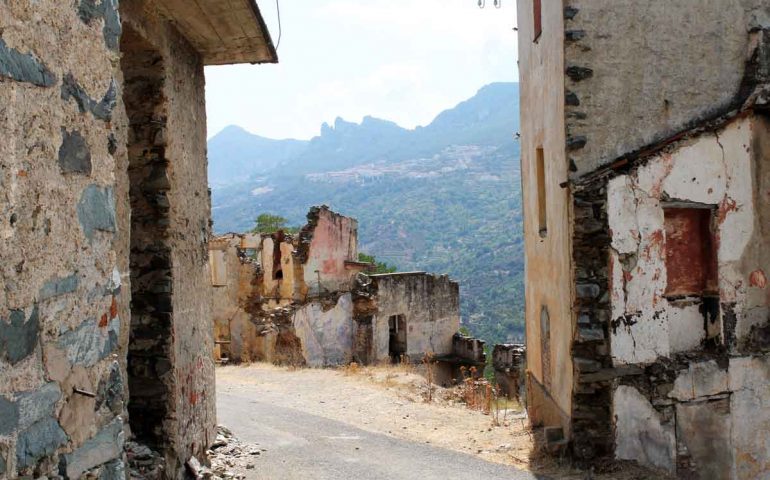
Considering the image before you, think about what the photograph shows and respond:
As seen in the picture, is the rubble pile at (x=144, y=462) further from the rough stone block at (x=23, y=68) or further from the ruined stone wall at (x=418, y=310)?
the ruined stone wall at (x=418, y=310)

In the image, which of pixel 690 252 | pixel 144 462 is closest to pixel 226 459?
pixel 144 462

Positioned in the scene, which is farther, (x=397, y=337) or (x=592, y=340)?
(x=397, y=337)

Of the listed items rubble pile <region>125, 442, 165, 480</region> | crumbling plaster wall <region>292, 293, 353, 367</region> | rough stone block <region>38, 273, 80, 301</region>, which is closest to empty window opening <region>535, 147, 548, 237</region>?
rubble pile <region>125, 442, 165, 480</region>

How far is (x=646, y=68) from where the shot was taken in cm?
838

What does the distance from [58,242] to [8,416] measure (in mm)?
608

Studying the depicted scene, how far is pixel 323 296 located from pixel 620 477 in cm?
1616

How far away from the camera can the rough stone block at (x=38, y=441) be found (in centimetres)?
221

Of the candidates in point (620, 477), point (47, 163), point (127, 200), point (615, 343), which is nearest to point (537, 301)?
point (615, 343)

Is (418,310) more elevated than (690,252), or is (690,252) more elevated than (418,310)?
(690,252)

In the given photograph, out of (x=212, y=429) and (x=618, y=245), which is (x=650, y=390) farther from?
(x=212, y=429)

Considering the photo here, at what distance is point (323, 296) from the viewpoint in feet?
75.6

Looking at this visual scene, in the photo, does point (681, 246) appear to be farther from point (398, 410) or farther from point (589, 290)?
point (398, 410)

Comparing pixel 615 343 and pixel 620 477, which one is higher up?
pixel 615 343

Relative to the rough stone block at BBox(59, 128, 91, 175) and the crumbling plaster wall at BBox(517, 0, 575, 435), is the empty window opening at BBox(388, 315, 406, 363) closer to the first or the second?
the crumbling plaster wall at BBox(517, 0, 575, 435)
